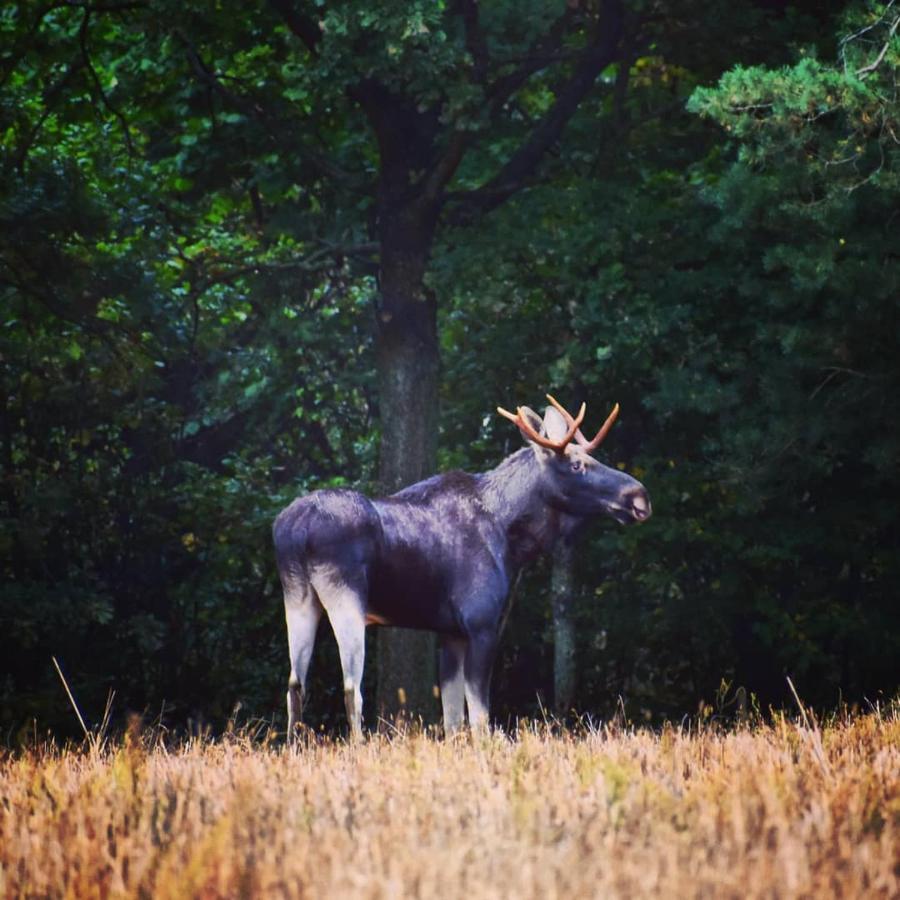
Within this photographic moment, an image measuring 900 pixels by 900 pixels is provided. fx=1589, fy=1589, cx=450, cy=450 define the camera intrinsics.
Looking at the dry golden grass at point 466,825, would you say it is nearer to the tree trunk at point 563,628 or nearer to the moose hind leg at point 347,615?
the moose hind leg at point 347,615

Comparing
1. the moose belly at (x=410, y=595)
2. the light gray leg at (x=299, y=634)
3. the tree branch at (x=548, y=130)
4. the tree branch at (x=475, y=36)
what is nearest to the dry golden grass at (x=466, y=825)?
the light gray leg at (x=299, y=634)

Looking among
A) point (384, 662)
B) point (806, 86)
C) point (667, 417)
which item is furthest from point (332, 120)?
point (806, 86)

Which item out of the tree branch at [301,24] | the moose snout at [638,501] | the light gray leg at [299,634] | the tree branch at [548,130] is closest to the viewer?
the light gray leg at [299,634]

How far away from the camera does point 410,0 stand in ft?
44.5

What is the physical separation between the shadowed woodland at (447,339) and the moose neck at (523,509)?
162 inches

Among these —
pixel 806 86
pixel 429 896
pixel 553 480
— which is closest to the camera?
pixel 429 896

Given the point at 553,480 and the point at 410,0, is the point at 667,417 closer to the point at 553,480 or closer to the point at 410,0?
the point at 410,0

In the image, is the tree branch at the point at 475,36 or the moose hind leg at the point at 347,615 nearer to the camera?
the moose hind leg at the point at 347,615

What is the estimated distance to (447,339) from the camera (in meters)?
17.9

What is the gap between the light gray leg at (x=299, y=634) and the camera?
9352mm

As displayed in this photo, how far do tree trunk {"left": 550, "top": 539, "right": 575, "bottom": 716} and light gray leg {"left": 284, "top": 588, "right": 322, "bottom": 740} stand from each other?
659 cm

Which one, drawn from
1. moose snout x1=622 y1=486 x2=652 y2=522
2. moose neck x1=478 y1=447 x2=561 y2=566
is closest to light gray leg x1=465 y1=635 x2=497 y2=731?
moose neck x1=478 y1=447 x2=561 y2=566

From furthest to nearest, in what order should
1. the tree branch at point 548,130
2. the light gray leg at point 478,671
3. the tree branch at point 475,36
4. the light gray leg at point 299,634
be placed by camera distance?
the tree branch at point 548,130
the tree branch at point 475,36
the light gray leg at point 478,671
the light gray leg at point 299,634

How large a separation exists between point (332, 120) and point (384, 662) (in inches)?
240
